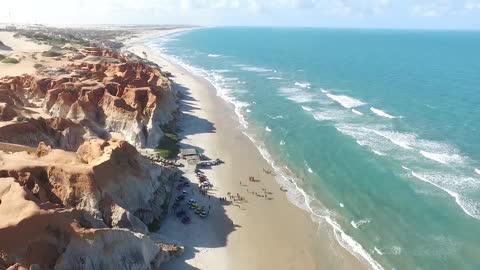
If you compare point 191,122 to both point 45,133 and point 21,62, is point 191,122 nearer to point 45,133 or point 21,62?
point 45,133

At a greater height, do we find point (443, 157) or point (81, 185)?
point (81, 185)

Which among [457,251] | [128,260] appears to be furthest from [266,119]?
[128,260]

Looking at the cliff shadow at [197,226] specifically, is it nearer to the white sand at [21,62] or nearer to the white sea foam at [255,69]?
the white sand at [21,62]

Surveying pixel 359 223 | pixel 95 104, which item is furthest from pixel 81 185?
pixel 95 104

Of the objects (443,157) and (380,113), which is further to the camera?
(380,113)

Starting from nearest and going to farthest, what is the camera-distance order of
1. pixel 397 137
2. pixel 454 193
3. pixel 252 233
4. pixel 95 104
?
1. pixel 252 233
2. pixel 454 193
3. pixel 95 104
4. pixel 397 137

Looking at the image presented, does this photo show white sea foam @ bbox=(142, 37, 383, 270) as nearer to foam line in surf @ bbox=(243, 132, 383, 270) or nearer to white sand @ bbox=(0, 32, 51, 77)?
foam line in surf @ bbox=(243, 132, 383, 270)
